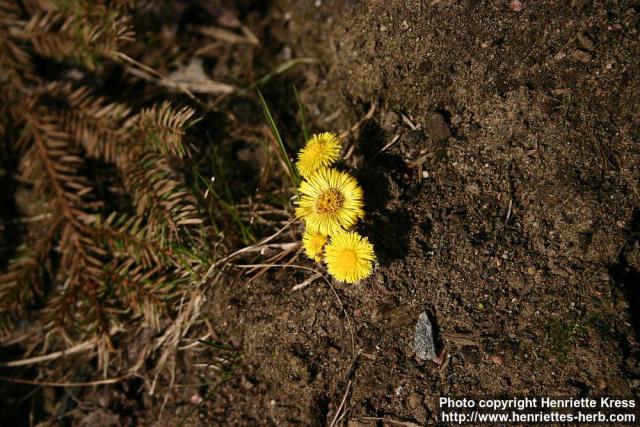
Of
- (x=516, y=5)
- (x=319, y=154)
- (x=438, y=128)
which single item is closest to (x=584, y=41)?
(x=516, y=5)

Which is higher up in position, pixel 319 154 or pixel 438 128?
pixel 438 128

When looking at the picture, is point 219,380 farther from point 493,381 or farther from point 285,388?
point 493,381

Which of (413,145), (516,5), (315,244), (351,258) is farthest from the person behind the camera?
(413,145)

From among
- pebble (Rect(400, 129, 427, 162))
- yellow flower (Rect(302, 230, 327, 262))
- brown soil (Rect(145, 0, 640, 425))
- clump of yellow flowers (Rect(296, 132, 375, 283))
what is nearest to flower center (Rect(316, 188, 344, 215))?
clump of yellow flowers (Rect(296, 132, 375, 283))

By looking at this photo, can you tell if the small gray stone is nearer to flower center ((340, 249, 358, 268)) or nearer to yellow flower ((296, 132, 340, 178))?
flower center ((340, 249, 358, 268))

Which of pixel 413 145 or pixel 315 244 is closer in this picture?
pixel 315 244

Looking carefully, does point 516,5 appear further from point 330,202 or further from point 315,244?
point 315,244
